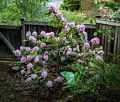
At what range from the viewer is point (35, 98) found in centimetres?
484

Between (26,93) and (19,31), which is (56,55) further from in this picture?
(19,31)

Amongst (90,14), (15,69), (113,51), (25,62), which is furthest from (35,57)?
(90,14)

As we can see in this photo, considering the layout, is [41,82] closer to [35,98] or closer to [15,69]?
[35,98]

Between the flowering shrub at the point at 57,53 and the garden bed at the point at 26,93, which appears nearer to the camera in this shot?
the garden bed at the point at 26,93

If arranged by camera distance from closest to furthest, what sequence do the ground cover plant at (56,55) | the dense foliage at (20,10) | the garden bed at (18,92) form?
the garden bed at (18,92), the ground cover plant at (56,55), the dense foliage at (20,10)

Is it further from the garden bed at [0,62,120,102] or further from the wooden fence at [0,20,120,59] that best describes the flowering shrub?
the wooden fence at [0,20,120,59]

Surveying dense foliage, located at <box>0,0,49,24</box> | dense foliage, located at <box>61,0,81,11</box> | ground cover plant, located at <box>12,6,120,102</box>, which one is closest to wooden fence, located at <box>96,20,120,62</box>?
ground cover plant, located at <box>12,6,120,102</box>

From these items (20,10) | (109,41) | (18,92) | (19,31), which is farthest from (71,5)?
(18,92)

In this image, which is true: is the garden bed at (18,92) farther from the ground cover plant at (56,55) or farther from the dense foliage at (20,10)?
the dense foliage at (20,10)

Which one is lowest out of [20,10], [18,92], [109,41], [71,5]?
[18,92]

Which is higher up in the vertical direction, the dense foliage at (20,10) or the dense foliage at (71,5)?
the dense foliage at (20,10)

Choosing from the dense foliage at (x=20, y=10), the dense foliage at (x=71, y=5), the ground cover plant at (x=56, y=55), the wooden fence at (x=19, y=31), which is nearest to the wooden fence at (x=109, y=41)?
the wooden fence at (x=19, y=31)

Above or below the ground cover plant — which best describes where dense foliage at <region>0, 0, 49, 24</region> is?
above

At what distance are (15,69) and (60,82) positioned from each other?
200 centimetres
